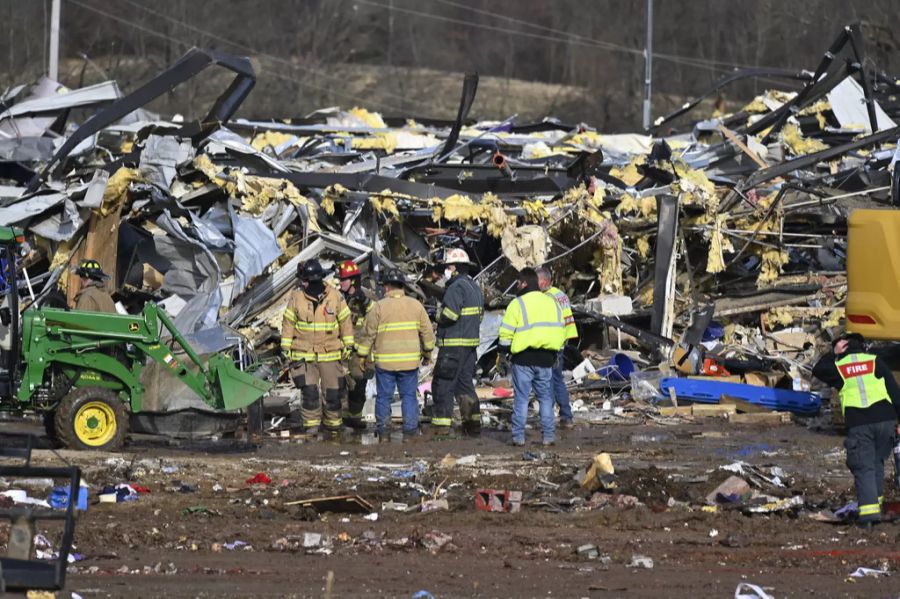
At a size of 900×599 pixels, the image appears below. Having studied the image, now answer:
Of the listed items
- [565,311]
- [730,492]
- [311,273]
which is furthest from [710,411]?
[730,492]

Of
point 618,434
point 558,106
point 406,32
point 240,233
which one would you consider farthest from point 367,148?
point 406,32

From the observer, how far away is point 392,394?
1446 centimetres

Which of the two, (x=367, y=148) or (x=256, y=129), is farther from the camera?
(x=256, y=129)

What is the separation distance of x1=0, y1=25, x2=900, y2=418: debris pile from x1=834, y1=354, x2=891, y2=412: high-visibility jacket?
6261 mm

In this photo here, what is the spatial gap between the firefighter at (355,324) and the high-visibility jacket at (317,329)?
0.33 meters

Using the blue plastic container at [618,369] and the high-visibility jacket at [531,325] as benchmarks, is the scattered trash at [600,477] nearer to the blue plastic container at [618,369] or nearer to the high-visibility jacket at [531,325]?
the high-visibility jacket at [531,325]

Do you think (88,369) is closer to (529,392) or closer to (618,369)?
(529,392)

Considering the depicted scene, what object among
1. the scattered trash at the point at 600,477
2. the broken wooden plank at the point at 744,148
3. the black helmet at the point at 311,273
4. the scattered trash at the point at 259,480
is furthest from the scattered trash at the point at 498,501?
the broken wooden plank at the point at 744,148

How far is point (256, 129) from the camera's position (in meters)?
25.2

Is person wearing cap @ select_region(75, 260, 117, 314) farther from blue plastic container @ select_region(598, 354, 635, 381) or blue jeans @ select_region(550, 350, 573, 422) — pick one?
blue plastic container @ select_region(598, 354, 635, 381)

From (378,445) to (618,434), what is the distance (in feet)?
8.90

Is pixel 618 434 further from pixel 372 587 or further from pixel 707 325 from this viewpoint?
pixel 372 587

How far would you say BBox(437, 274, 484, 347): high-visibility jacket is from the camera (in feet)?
48.1

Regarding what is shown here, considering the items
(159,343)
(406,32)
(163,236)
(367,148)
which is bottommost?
(159,343)
